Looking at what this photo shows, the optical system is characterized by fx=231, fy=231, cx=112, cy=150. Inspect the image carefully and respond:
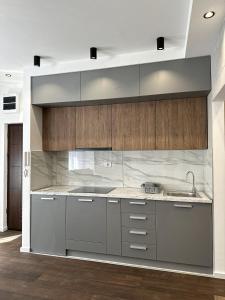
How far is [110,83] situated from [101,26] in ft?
2.89

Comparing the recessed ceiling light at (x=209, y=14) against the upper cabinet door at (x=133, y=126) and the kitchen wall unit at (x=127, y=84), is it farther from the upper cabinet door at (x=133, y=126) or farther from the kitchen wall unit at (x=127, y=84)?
the upper cabinet door at (x=133, y=126)

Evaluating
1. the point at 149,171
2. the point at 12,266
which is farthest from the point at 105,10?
the point at 12,266

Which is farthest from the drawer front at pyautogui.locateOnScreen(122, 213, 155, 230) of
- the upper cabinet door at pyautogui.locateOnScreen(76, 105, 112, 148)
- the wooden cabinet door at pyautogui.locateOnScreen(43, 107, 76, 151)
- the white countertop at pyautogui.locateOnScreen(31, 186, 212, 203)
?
the wooden cabinet door at pyautogui.locateOnScreen(43, 107, 76, 151)

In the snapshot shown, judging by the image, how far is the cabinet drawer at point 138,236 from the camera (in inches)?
120

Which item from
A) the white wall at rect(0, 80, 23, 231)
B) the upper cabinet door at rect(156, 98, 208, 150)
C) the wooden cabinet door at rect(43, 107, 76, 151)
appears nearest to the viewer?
the upper cabinet door at rect(156, 98, 208, 150)

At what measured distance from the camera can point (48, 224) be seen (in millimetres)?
3479

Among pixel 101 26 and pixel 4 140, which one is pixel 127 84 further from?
pixel 4 140

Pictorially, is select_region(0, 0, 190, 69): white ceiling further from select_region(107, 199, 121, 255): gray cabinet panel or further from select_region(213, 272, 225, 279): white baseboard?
select_region(213, 272, 225, 279): white baseboard

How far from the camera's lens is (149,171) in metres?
3.69

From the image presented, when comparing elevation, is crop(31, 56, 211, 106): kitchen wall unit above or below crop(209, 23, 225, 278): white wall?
above

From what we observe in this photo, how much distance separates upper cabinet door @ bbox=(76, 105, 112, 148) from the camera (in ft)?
11.6

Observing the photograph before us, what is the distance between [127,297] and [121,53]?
2.99 meters

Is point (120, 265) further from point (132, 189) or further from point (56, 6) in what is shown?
point (56, 6)

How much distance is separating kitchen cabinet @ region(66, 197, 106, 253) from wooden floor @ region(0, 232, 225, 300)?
0.23 metres
